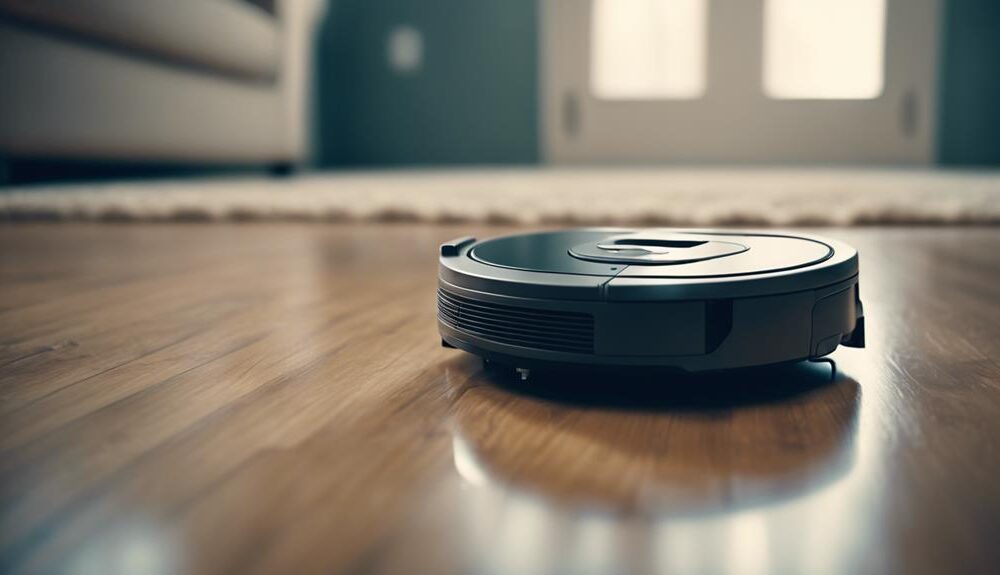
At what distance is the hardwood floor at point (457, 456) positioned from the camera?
0.22 meters

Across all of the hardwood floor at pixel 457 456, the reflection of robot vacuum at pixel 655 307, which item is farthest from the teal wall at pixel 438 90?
the reflection of robot vacuum at pixel 655 307

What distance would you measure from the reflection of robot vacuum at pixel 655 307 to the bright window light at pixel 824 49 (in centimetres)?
359

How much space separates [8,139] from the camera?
182cm

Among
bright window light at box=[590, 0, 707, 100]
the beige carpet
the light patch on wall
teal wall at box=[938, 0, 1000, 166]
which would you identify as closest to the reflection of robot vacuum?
the beige carpet

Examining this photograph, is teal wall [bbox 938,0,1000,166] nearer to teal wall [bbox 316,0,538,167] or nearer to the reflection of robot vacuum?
teal wall [bbox 316,0,538,167]

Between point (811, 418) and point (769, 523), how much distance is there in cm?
10

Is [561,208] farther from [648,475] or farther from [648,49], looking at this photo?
[648,49]

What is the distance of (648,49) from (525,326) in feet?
11.9

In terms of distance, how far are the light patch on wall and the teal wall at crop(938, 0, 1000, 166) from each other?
88.8 inches

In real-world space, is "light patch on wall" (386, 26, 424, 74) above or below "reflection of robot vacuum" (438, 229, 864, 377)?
above

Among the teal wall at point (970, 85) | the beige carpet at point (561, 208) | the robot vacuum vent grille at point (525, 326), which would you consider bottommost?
the beige carpet at point (561, 208)

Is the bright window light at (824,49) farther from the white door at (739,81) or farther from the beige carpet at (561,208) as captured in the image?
the beige carpet at (561,208)

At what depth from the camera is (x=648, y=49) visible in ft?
12.4

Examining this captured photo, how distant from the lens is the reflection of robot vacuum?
1.10 feet
